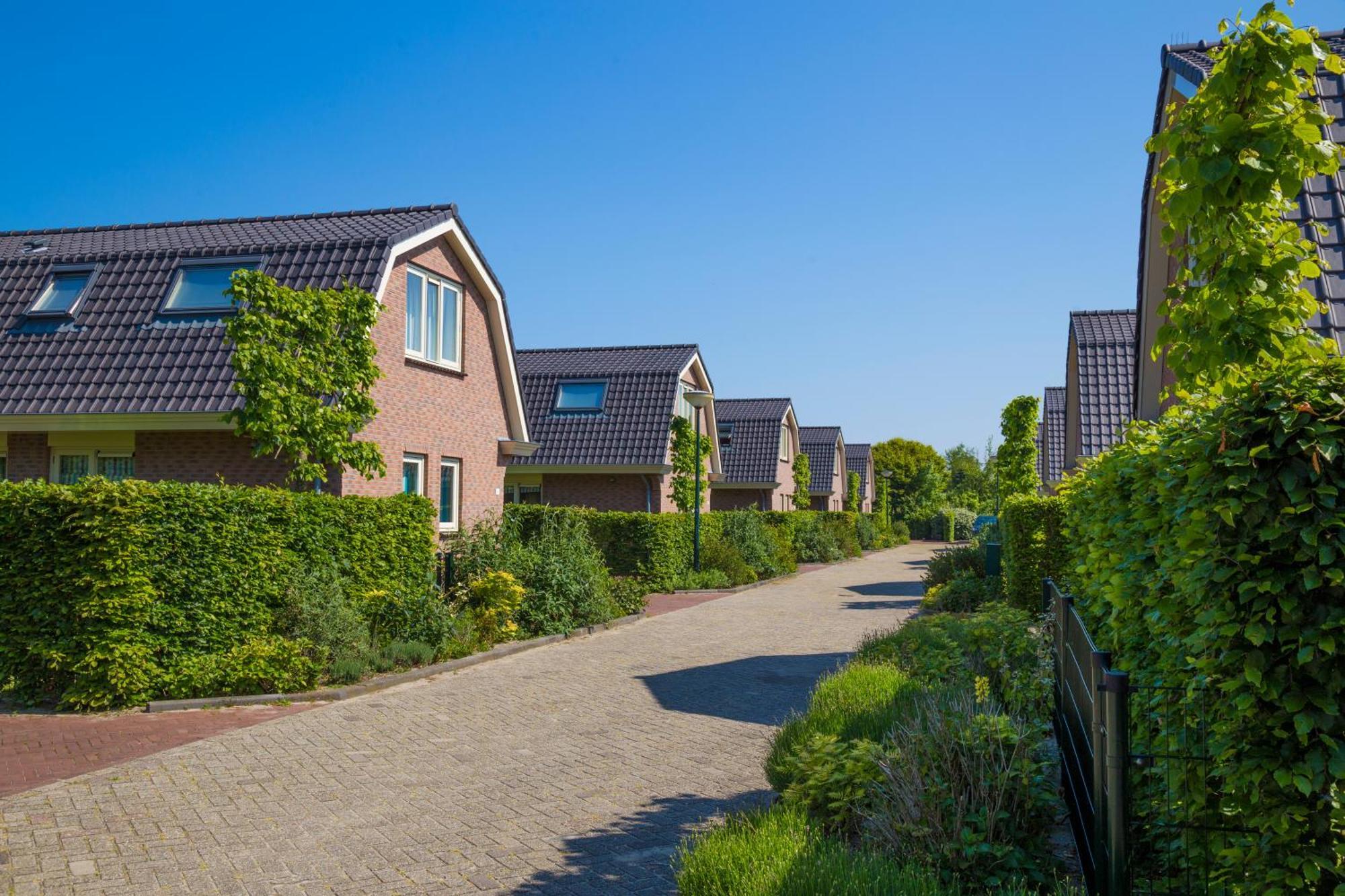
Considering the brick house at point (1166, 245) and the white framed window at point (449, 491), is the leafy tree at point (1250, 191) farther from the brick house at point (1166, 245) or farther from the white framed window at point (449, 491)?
the white framed window at point (449, 491)

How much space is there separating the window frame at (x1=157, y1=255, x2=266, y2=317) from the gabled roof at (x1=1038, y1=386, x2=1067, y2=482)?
24532mm

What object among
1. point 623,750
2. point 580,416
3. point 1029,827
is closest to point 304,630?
point 623,750

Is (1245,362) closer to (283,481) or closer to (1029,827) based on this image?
(1029,827)

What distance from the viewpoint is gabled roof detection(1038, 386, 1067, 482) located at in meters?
32.5

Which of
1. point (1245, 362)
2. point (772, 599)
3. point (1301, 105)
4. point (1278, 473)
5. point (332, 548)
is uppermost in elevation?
point (1301, 105)

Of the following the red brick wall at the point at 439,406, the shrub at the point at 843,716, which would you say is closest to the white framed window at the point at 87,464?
the red brick wall at the point at 439,406

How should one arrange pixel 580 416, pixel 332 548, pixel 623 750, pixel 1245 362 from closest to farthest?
pixel 1245 362 < pixel 623 750 < pixel 332 548 < pixel 580 416

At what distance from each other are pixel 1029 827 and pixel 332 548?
903 cm

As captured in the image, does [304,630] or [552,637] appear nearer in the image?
[304,630]

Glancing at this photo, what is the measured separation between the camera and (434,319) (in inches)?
733

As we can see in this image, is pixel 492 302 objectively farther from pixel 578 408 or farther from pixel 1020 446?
pixel 1020 446

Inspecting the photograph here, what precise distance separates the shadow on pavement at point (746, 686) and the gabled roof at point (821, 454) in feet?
132

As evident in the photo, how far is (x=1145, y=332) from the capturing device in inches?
530

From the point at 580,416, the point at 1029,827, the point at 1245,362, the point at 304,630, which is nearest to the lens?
the point at 1245,362
